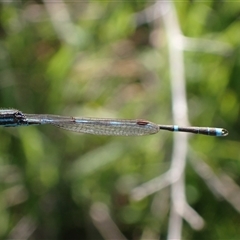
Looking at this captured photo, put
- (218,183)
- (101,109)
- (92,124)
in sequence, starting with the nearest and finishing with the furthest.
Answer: (92,124)
(218,183)
(101,109)

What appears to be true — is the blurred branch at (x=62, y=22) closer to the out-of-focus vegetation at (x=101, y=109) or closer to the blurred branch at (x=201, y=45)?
the out-of-focus vegetation at (x=101, y=109)

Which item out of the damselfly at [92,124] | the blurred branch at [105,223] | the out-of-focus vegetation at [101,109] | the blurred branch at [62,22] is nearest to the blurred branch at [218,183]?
the out-of-focus vegetation at [101,109]

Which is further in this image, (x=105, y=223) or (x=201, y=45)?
(x=105, y=223)

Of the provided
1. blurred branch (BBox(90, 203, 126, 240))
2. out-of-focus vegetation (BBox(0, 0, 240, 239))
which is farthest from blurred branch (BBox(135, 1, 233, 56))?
blurred branch (BBox(90, 203, 126, 240))

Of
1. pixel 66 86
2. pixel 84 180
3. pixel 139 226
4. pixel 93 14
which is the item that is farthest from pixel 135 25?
pixel 139 226

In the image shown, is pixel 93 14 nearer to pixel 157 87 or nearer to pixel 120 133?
pixel 157 87

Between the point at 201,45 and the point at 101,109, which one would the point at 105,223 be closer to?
the point at 101,109

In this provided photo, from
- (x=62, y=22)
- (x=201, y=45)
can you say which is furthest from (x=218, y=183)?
(x=62, y=22)
